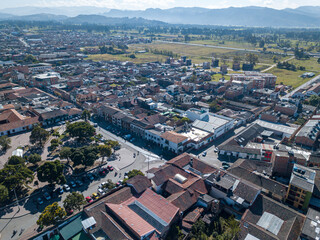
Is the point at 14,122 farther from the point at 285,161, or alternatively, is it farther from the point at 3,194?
the point at 285,161

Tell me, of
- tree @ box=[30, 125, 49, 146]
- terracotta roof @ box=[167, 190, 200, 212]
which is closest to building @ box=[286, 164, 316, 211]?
terracotta roof @ box=[167, 190, 200, 212]

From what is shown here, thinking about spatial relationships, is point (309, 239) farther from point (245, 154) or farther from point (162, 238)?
point (245, 154)

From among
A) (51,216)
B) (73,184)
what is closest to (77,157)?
(73,184)

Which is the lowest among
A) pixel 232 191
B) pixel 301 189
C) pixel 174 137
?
pixel 232 191

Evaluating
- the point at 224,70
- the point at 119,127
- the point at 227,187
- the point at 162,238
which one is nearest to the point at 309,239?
the point at 227,187

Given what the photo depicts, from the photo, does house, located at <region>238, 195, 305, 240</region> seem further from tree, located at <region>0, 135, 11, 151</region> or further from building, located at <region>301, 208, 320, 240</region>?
tree, located at <region>0, 135, 11, 151</region>

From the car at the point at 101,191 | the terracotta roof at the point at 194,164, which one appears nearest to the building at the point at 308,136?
the terracotta roof at the point at 194,164

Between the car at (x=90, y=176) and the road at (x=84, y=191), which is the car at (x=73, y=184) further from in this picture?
the car at (x=90, y=176)
